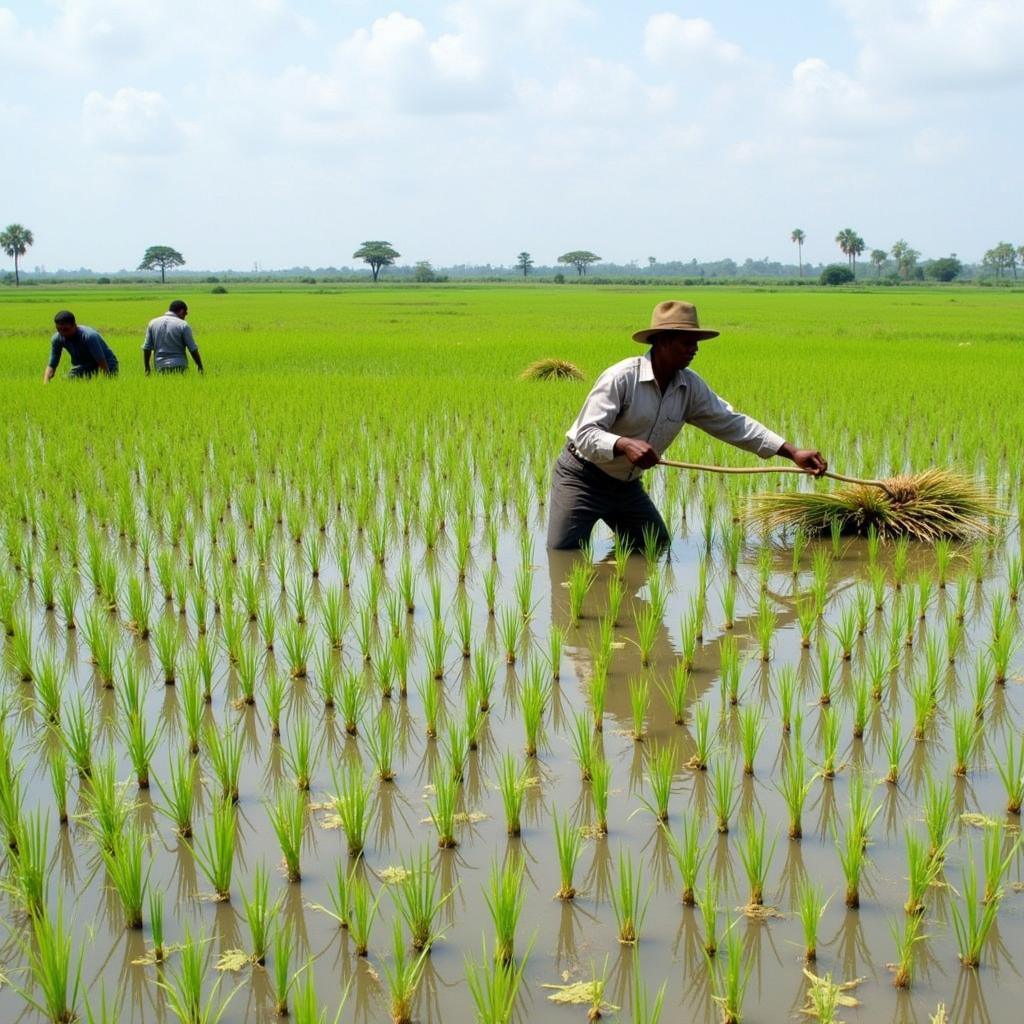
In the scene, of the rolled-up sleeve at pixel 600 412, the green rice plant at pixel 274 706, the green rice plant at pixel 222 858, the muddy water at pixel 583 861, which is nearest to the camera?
the muddy water at pixel 583 861

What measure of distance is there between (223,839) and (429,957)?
457 millimetres

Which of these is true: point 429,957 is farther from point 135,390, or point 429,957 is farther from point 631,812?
point 135,390

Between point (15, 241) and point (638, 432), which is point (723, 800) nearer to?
point (638, 432)

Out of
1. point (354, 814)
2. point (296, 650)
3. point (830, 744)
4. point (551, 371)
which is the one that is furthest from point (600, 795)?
point (551, 371)

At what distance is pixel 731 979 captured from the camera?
1916 mm

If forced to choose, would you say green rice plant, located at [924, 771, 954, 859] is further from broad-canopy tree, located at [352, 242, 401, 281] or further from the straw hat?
broad-canopy tree, located at [352, 242, 401, 281]

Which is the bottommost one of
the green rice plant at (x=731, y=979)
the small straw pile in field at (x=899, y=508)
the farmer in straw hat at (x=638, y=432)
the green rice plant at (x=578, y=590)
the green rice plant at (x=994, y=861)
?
the green rice plant at (x=731, y=979)

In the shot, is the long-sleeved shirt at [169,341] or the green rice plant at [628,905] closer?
the green rice plant at [628,905]

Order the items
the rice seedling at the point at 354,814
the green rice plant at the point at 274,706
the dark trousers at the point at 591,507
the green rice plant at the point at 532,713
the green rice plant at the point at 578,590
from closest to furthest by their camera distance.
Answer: the rice seedling at the point at 354,814 → the green rice plant at the point at 532,713 → the green rice plant at the point at 274,706 → the green rice plant at the point at 578,590 → the dark trousers at the point at 591,507

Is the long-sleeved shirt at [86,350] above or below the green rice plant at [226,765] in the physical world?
above

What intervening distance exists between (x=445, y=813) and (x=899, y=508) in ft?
11.2

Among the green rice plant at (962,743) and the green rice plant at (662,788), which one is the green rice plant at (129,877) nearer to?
the green rice plant at (662,788)

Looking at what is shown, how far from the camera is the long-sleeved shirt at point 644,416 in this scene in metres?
4.71

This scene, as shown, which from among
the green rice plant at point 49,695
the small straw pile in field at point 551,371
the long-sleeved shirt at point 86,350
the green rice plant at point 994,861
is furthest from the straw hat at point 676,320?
the long-sleeved shirt at point 86,350
